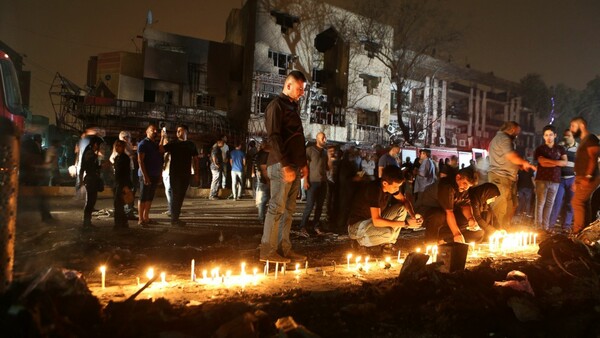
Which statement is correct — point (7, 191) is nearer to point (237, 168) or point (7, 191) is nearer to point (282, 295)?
point (282, 295)

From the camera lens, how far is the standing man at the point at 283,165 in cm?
482

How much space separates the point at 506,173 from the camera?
707 centimetres

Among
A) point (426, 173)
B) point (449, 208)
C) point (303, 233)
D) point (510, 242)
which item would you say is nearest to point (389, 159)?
point (426, 173)

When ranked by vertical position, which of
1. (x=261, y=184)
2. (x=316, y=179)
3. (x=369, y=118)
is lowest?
(x=261, y=184)

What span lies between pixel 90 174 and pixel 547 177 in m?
8.38

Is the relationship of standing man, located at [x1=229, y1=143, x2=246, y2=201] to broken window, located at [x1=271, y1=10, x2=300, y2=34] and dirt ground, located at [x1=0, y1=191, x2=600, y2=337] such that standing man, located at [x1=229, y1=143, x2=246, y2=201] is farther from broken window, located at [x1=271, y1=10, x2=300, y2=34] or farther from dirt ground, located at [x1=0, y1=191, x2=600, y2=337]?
broken window, located at [x1=271, y1=10, x2=300, y2=34]

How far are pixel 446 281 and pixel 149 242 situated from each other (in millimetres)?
4414

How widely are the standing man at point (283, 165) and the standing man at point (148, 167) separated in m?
3.44

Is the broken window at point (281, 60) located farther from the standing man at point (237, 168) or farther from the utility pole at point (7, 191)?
the utility pole at point (7, 191)

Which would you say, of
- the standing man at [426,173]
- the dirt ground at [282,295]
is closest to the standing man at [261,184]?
the dirt ground at [282,295]

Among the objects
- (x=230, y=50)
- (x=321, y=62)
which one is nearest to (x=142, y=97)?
(x=230, y=50)

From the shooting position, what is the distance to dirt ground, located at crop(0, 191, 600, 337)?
2619 mm

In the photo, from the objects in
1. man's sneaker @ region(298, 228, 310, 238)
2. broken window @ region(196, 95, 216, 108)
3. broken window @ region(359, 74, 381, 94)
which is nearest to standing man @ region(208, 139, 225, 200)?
man's sneaker @ region(298, 228, 310, 238)

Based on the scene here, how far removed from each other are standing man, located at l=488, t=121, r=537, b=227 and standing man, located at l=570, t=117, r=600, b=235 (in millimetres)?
720
